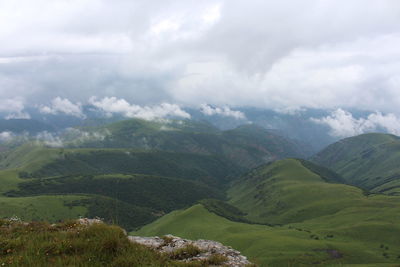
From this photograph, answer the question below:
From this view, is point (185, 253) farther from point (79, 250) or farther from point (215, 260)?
point (79, 250)

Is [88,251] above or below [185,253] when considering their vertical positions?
above

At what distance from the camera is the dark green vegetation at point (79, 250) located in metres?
12.1

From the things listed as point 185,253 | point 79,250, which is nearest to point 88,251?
point 79,250

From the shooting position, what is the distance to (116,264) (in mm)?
12164

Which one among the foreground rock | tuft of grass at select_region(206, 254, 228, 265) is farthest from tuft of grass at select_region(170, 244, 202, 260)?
tuft of grass at select_region(206, 254, 228, 265)

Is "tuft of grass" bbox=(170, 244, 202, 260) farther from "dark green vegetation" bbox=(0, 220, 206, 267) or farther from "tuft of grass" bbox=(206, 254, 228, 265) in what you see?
"tuft of grass" bbox=(206, 254, 228, 265)

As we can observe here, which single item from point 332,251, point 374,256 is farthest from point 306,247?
point 374,256

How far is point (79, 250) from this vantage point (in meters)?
13.6

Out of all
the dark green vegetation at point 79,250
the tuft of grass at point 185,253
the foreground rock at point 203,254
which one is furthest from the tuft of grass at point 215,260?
the dark green vegetation at point 79,250

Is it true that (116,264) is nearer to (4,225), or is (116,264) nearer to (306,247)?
(4,225)

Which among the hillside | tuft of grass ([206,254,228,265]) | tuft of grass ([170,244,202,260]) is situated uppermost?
the hillside

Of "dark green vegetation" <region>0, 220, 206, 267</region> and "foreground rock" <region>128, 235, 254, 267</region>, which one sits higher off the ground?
"dark green vegetation" <region>0, 220, 206, 267</region>

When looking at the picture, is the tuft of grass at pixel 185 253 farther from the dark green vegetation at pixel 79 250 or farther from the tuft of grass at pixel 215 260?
the tuft of grass at pixel 215 260

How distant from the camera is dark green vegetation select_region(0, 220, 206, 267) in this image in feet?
39.8
